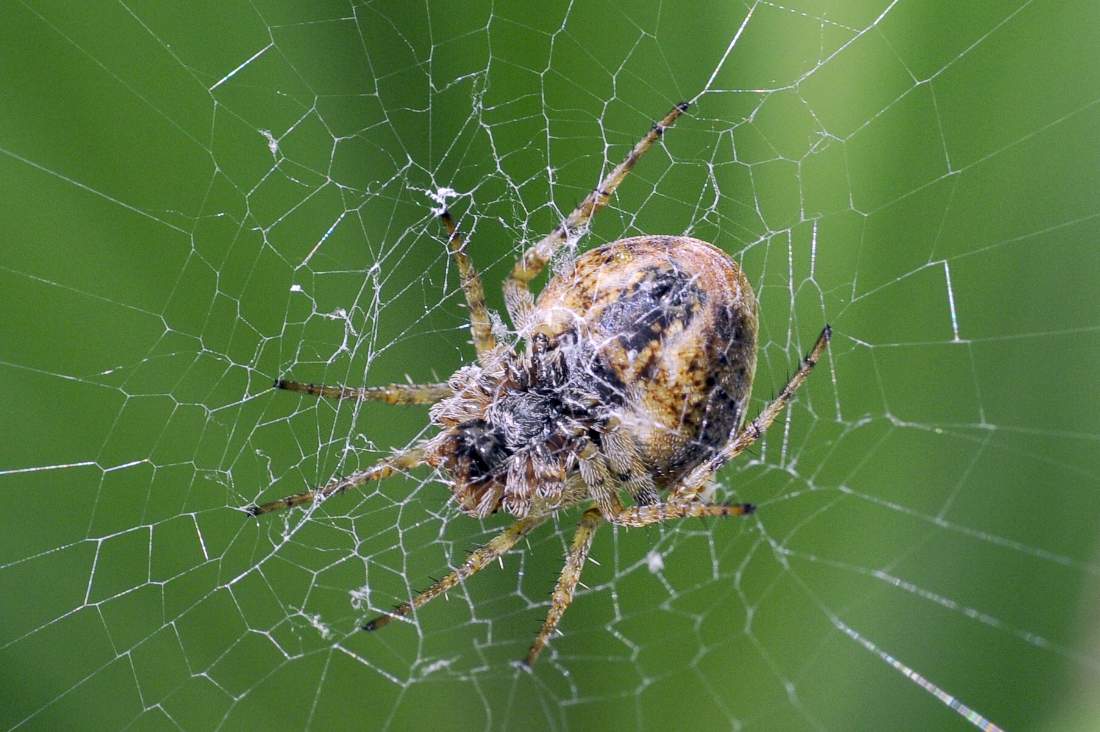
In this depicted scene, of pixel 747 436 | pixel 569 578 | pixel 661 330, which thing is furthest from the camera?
pixel 569 578

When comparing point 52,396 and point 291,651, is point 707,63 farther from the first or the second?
point 291,651

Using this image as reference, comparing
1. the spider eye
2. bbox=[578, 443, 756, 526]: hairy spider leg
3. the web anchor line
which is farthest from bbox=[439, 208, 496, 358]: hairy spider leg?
the web anchor line

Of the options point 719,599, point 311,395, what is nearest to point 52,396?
point 311,395

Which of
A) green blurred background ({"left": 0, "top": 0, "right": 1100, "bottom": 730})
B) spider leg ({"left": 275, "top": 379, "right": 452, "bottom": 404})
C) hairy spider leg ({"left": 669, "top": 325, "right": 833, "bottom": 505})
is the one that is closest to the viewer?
green blurred background ({"left": 0, "top": 0, "right": 1100, "bottom": 730})

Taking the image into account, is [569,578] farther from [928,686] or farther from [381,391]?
[928,686]

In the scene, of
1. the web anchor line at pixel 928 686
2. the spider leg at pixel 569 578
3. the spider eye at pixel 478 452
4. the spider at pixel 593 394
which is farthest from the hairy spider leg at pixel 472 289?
the web anchor line at pixel 928 686

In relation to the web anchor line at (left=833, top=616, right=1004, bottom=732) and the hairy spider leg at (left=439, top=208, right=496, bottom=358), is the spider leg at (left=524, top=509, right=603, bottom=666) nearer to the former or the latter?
the hairy spider leg at (left=439, top=208, right=496, bottom=358)

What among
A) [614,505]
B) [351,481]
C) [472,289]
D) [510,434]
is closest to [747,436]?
[614,505]
